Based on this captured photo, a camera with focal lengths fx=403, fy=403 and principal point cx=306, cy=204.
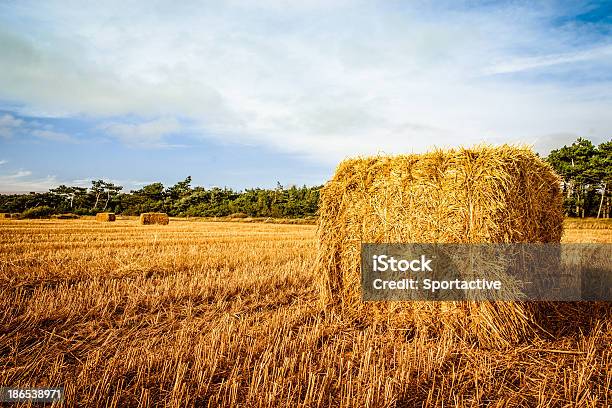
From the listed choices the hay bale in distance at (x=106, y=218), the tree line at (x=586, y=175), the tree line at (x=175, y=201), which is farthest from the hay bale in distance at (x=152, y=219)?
the tree line at (x=586, y=175)

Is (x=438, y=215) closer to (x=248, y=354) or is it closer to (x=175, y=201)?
(x=248, y=354)

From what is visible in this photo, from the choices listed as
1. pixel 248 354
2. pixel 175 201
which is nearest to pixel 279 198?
pixel 175 201

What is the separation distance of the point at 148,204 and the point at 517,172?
172ft

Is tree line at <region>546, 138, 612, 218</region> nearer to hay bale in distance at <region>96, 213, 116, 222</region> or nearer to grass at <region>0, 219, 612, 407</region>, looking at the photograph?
hay bale in distance at <region>96, 213, 116, 222</region>

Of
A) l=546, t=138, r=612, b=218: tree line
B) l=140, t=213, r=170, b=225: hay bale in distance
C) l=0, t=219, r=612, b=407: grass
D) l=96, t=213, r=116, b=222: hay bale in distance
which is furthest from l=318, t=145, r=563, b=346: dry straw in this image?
l=546, t=138, r=612, b=218: tree line

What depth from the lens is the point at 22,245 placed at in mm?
10695

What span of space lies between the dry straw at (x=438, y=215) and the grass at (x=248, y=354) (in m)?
0.31

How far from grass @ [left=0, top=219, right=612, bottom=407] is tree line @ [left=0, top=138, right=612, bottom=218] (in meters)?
33.1

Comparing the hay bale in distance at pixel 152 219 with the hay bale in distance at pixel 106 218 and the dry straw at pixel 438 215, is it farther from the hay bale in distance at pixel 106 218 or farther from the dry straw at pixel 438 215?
the dry straw at pixel 438 215

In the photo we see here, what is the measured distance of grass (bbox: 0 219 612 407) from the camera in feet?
10.4

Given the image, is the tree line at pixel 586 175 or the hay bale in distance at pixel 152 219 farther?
the tree line at pixel 586 175

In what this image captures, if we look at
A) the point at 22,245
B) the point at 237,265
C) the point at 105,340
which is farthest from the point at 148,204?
the point at 105,340

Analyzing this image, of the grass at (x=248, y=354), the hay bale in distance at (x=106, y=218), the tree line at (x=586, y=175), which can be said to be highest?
the tree line at (x=586, y=175)

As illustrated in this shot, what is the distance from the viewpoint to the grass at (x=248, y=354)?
10.4 ft
